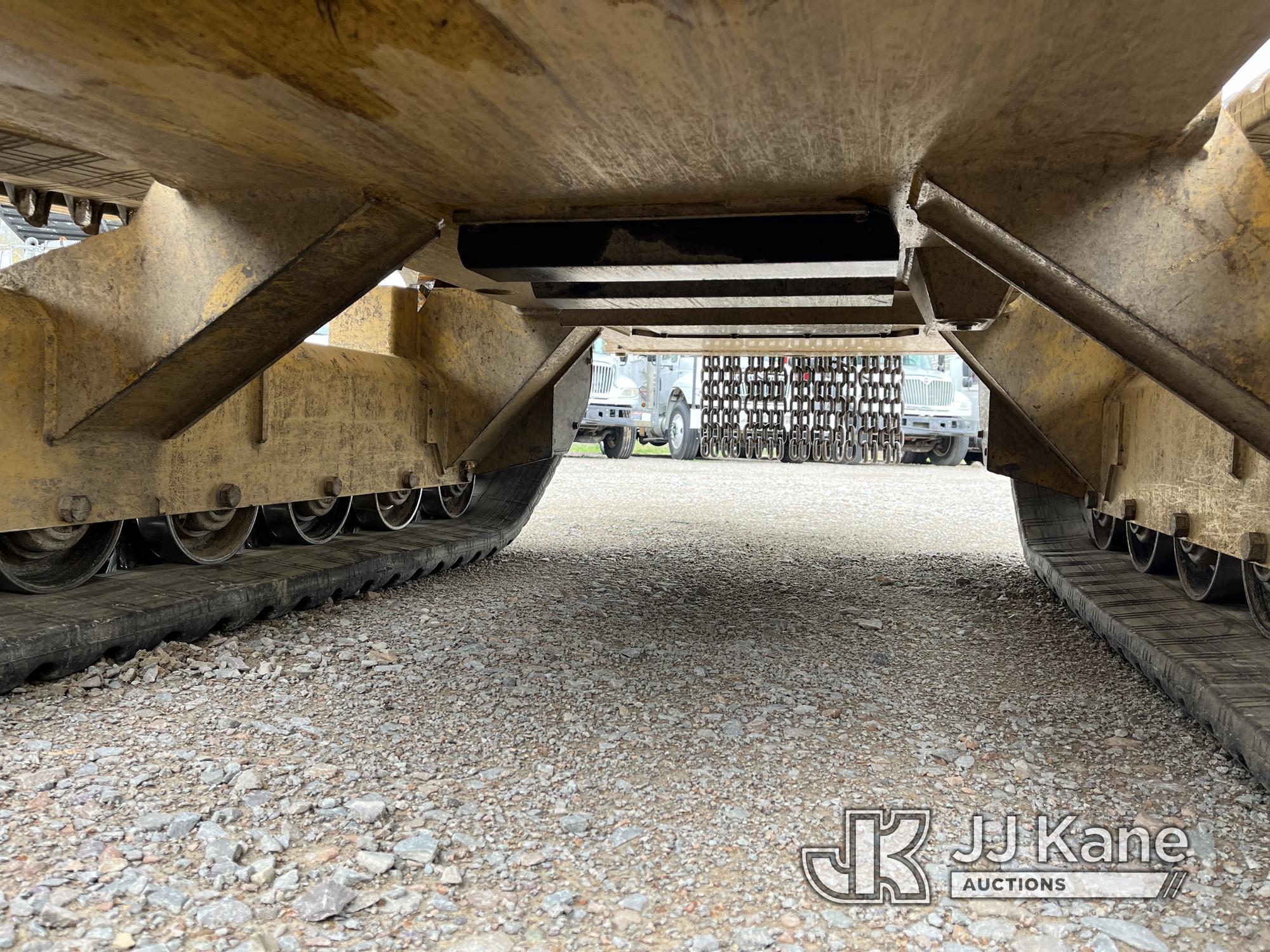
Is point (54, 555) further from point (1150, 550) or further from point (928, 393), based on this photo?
point (928, 393)

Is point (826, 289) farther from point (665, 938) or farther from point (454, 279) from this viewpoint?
point (665, 938)

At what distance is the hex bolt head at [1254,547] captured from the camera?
10.4 feet

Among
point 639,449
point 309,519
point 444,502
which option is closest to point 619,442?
point 639,449

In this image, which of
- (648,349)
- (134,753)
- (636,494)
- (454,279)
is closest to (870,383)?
(636,494)

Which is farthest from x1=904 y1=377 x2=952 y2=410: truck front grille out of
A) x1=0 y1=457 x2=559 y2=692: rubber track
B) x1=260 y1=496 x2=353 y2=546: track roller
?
x1=260 y1=496 x2=353 y2=546: track roller

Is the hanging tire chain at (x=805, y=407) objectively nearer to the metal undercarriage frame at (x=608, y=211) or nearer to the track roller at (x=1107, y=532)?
the track roller at (x=1107, y=532)

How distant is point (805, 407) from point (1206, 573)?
1311 centimetres

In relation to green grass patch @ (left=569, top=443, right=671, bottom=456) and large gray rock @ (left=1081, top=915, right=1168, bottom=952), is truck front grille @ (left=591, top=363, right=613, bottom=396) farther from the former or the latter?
large gray rock @ (left=1081, top=915, right=1168, bottom=952)

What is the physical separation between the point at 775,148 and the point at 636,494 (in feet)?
28.7

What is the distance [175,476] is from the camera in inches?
153

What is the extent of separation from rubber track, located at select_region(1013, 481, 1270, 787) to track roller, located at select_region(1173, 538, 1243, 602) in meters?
0.06

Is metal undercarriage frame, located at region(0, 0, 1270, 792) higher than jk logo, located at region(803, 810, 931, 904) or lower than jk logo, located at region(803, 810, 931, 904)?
higher

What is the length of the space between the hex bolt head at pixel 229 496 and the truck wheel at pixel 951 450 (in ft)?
51.6

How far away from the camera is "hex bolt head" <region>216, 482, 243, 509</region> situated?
411 centimetres
